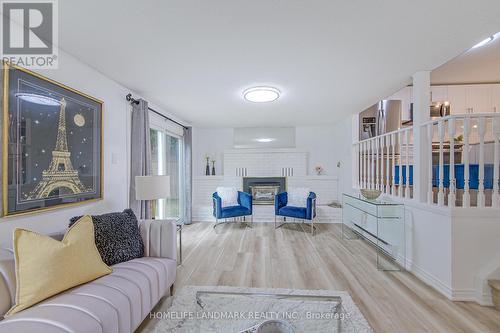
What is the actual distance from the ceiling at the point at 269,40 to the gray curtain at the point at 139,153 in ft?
1.13

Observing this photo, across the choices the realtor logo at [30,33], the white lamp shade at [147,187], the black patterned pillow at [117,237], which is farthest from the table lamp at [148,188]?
the realtor logo at [30,33]

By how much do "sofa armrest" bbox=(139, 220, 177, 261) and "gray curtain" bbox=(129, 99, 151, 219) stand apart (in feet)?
2.71

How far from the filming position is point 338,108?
4016 millimetres

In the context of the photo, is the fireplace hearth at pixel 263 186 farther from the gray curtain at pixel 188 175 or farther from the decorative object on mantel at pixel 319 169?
the gray curtain at pixel 188 175

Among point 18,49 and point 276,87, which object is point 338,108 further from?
point 18,49

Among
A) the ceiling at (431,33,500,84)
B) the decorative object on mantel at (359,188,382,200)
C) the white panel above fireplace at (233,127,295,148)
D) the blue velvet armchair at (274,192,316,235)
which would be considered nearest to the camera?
the ceiling at (431,33,500,84)

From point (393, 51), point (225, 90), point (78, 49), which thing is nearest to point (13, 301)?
point (78, 49)

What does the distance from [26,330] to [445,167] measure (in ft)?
12.5

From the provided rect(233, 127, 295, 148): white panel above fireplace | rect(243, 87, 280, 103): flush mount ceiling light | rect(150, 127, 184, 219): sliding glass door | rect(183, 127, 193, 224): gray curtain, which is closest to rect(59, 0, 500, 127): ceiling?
rect(243, 87, 280, 103): flush mount ceiling light

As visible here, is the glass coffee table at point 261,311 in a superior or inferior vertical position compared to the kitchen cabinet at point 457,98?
inferior

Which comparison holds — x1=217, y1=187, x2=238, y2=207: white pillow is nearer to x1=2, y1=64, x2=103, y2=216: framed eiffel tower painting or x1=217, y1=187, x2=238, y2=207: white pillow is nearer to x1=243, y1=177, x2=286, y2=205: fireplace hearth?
x1=243, y1=177, x2=286, y2=205: fireplace hearth

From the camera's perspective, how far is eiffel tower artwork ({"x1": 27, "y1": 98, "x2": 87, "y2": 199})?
70.0 inches

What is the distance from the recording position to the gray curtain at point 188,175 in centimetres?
493

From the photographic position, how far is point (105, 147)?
8.18 feet
